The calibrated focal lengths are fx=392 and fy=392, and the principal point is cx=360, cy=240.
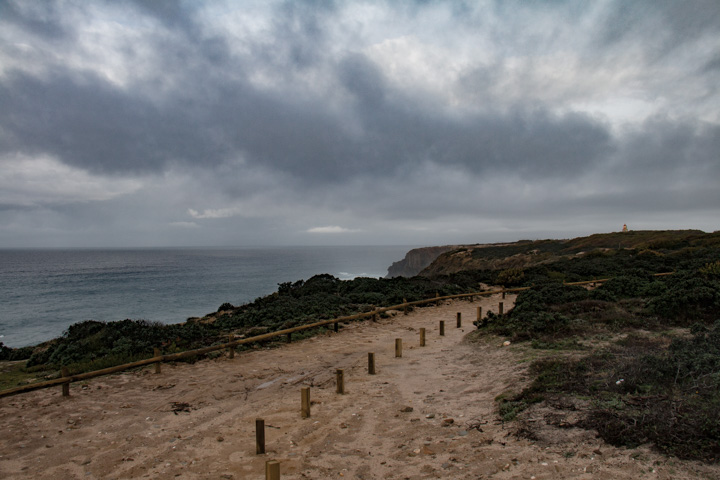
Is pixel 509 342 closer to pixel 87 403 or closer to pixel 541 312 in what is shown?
pixel 541 312

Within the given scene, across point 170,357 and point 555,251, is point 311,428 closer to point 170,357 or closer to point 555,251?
point 170,357

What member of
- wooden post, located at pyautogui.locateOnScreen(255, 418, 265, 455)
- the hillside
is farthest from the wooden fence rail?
the hillside

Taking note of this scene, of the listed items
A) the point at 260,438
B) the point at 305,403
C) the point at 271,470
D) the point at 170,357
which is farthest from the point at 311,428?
the point at 170,357

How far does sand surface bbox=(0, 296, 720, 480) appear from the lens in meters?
4.91

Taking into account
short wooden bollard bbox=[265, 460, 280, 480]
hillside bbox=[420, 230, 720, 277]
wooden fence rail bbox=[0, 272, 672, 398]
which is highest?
hillside bbox=[420, 230, 720, 277]

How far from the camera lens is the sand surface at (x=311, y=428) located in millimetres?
4914

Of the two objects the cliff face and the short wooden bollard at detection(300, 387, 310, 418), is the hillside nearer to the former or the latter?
the cliff face

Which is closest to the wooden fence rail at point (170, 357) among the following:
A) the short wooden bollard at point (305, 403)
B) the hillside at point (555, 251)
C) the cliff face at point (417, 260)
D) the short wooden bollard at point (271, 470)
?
the short wooden bollard at point (305, 403)

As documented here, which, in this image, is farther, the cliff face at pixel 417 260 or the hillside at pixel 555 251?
the cliff face at pixel 417 260

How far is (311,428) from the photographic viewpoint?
21.9ft

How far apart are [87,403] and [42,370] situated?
4.82 metres

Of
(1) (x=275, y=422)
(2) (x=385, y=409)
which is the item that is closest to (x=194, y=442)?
(1) (x=275, y=422)

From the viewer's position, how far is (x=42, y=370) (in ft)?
37.4

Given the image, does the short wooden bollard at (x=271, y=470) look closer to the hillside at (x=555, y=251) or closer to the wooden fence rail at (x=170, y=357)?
the wooden fence rail at (x=170, y=357)
